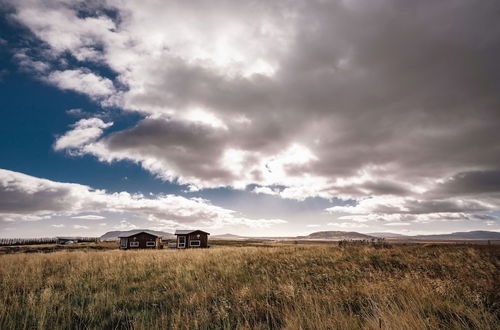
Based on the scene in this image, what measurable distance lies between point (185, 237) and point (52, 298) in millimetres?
46921

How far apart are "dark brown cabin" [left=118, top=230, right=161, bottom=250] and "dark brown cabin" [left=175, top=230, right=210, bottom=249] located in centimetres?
519

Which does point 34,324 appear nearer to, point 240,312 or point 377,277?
point 240,312

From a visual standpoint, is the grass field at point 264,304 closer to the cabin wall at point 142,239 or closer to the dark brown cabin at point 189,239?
the dark brown cabin at point 189,239

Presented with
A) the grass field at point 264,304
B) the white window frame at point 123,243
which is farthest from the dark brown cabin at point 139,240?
the grass field at point 264,304

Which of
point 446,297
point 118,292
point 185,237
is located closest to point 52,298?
point 118,292

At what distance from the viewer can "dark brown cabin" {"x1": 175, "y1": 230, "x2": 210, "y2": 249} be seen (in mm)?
49906

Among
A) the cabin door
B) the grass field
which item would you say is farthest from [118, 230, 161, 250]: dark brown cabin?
the grass field

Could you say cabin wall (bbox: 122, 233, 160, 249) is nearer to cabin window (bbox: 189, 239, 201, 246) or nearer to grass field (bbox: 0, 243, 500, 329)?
cabin window (bbox: 189, 239, 201, 246)

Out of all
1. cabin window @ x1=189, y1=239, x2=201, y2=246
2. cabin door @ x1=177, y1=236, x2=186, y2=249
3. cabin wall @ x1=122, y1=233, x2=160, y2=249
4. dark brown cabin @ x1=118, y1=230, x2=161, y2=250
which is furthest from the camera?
cabin wall @ x1=122, y1=233, x2=160, y2=249

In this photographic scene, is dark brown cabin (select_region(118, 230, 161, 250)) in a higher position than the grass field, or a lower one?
lower

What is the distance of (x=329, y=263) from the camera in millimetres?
10172

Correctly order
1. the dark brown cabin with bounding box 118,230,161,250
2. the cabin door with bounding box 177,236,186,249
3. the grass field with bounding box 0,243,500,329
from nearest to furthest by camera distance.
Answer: the grass field with bounding box 0,243,500,329 → the cabin door with bounding box 177,236,186,249 → the dark brown cabin with bounding box 118,230,161,250

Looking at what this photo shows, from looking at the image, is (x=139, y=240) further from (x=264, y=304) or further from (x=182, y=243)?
(x=264, y=304)

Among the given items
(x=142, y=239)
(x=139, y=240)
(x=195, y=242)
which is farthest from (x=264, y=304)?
(x=139, y=240)
